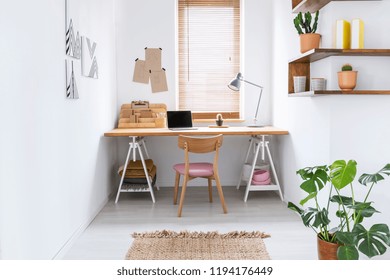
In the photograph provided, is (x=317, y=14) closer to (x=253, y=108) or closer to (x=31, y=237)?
(x=253, y=108)

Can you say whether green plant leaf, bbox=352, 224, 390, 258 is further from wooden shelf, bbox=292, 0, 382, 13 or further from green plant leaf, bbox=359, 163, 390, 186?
wooden shelf, bbox=292, 0, 382, 13

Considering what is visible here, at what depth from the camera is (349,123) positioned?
2.96 m

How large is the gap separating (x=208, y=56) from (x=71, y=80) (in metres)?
2.27

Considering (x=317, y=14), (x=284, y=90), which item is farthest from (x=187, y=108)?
(x=317, y=14)

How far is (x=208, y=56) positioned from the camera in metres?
5.05

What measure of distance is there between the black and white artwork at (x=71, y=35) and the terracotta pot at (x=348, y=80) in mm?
1864

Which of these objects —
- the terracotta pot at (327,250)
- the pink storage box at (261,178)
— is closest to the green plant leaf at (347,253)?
the terracotta pot at (327,250)

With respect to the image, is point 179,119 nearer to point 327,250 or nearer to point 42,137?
point 42,137

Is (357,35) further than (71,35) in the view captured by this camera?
No

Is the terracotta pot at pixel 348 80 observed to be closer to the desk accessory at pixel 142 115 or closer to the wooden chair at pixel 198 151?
the wooden chair at pixel 198 151

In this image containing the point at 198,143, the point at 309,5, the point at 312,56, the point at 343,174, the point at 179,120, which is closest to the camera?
the point at 343,174

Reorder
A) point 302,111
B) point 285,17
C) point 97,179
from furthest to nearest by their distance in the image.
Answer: point 285,17
point 97,179
point 302,111

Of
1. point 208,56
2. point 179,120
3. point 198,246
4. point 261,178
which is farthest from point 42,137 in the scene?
point 208,56

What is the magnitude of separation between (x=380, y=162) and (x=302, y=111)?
3.09ft
